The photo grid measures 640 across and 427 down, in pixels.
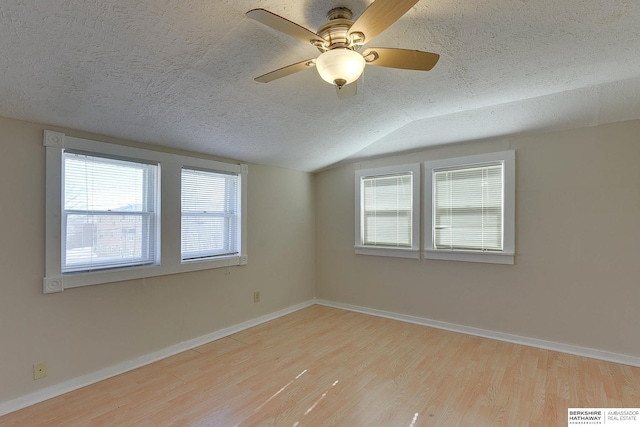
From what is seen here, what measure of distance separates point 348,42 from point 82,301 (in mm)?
2806

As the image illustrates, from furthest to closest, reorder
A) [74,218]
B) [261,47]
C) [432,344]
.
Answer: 1. [432,344]
2. [74,218]
3. [261,47]

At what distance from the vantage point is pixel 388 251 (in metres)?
4.29

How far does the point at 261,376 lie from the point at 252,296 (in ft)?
4.61

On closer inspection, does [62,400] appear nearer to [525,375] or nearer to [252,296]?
[252,296]

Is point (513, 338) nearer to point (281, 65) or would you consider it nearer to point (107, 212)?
point (281, 65)

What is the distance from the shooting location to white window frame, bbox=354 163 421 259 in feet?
13.3

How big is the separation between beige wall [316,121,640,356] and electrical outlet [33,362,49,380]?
12.1 feet

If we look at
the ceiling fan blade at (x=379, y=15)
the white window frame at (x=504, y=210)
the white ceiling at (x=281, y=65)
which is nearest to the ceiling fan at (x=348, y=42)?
the ceiling fan blade at (x=379, y=15)

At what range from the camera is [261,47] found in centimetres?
195

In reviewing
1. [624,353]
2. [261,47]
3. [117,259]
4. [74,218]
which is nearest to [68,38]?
Result: [261,47]

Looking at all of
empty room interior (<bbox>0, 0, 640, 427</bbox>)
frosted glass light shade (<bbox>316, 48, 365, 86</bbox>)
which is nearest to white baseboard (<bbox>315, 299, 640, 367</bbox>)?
empty room interior (<bbox>0, 0, 640, 427</bbox>)

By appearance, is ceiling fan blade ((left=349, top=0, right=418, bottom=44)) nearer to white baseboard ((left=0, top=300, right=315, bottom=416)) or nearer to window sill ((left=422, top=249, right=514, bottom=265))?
window sill ((left=422, top=249, right=514, bottom=265))

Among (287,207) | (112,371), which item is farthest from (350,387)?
(287,207)

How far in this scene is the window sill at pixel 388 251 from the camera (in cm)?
409
